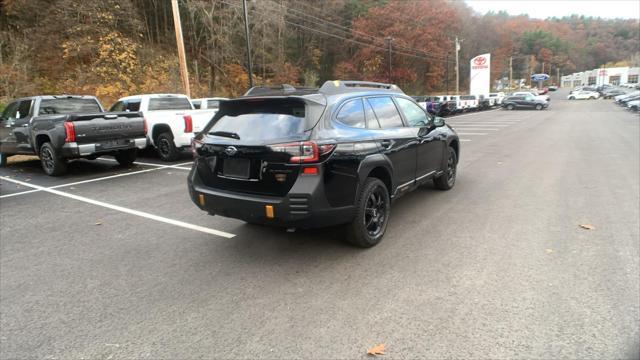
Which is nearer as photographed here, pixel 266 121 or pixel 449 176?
pixel 266 121

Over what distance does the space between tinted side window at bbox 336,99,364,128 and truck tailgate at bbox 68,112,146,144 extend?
646cm

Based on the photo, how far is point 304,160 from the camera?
3.82 metres

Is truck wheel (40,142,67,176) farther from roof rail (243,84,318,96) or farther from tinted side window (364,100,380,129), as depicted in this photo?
tinted side window (364,100,380,129)

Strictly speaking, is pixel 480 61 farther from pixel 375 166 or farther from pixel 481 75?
pixel 375 166

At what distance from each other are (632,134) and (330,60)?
51330 millimetres

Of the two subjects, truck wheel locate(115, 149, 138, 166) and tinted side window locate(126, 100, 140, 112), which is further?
tinted side window locate(126, 100, 140, 112)

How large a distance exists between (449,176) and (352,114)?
3173 mm

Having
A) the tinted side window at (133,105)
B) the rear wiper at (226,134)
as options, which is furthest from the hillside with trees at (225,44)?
the rear wiper at (226,134)

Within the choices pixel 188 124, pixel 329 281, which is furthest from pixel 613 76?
pixel 329 281

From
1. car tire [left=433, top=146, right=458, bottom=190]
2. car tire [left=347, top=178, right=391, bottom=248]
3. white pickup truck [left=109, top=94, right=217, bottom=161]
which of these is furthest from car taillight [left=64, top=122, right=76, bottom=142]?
car tire [left=433, top=146, right=458, bottom=190]

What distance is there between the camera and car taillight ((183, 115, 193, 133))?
414 inches

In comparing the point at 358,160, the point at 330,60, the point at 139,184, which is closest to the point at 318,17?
the point at 330,60

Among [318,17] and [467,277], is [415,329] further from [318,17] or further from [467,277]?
[318,17]

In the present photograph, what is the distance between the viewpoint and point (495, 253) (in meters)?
4.29
